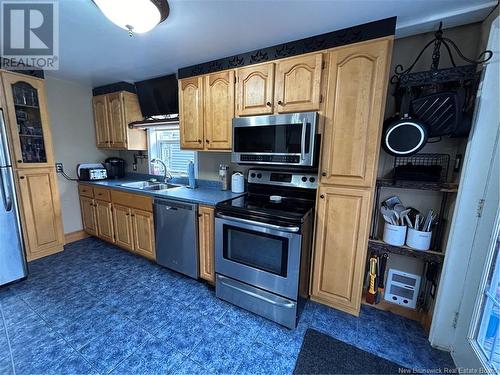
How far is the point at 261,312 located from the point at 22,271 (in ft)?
8.24

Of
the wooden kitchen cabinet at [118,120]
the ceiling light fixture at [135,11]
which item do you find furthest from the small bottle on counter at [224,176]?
the wooden kitchen cabinet at [118,120]

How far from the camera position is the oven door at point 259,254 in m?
1.62

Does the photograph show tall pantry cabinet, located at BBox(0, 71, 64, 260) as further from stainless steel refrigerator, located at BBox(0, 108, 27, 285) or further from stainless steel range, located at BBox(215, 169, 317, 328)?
stainless steel range, located at BBox(215, 169, 317, 328)

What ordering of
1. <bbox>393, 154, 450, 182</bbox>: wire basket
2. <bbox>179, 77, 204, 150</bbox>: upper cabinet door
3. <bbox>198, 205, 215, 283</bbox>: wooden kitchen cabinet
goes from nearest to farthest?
<bbox>393, 154, 450, 182</bbox>: wire basket, <bbox>198, 205, 215, 283</bbox>: wooden kitchen cabinet, <bbox>179, 77, 204, 150</bbox>: upper cabinet door

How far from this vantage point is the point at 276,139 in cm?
180

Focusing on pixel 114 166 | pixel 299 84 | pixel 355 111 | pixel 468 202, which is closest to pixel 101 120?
pixel 114 166

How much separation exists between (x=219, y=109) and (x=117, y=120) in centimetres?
183

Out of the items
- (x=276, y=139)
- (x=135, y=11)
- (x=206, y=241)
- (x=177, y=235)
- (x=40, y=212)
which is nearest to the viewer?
(x=135, y=11)

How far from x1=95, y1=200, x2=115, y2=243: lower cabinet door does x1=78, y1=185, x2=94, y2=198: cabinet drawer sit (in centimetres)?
17

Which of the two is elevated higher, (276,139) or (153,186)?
(276,139)

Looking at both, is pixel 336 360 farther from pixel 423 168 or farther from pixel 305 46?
pixel 305 46

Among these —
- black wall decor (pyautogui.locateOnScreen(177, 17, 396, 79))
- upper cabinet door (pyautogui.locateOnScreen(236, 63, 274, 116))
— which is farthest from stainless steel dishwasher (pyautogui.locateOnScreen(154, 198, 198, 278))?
black wall decor (pyautogui.locateOnScreen(177, 17, 396, 79))

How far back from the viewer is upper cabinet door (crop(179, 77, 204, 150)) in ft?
7.53

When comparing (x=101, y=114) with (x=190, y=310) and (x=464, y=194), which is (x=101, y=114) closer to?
(x=190, y=310)
